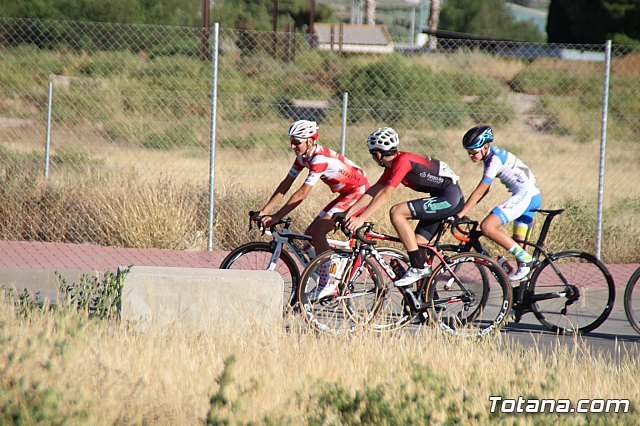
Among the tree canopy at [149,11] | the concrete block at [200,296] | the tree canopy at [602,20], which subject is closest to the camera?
the concrete block at [200,296]

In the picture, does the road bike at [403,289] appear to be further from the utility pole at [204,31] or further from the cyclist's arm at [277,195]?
the utility pole at [204,31]

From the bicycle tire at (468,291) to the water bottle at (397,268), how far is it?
286mm

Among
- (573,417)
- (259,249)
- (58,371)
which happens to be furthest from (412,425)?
(259,249)

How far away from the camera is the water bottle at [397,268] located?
7.77 metres

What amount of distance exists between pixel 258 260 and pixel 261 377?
124 inches

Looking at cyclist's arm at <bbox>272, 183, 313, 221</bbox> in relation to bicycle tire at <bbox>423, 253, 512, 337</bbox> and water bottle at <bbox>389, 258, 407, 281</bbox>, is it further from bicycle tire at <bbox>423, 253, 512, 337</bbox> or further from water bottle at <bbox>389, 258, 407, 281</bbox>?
bicycle tire at <bbox>423, 253, 512, 337</bbox>

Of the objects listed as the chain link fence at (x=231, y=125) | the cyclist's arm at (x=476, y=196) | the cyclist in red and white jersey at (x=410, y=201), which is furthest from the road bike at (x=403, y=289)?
the chain link fence at (x=231, y=125)

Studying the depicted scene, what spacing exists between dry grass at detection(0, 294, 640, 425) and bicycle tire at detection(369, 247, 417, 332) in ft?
3.29

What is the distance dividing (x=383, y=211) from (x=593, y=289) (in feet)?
12.7

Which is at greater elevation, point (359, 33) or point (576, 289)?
point (359, 33)

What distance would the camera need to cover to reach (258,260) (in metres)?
8.16

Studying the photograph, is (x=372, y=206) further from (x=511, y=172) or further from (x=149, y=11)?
(x=149, y=11)

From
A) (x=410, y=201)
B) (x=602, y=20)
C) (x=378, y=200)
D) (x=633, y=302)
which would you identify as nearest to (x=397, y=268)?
(x=410, y=201)

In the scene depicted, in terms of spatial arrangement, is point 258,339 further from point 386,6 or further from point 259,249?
point 386,6
